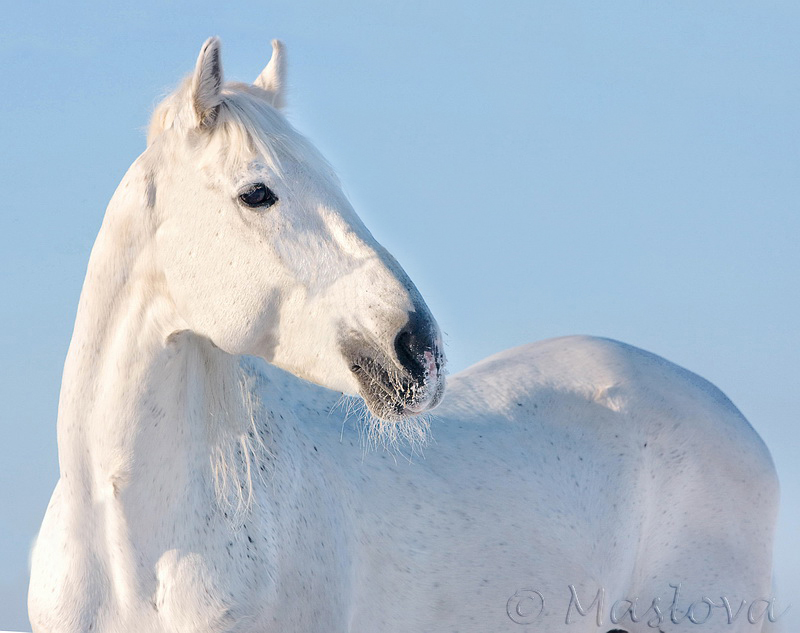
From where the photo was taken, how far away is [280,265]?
237 cm

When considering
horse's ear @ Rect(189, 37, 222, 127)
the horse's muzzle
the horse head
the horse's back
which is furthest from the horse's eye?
the horse's back

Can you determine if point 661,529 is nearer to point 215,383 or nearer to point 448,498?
point 448,498

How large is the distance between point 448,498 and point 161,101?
5.47ft

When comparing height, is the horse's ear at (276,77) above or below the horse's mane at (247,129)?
above

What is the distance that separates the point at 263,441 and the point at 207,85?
3.46 ft

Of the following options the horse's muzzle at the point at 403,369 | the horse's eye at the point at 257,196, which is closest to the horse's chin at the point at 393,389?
the horse's muzzle at the point at 403,369

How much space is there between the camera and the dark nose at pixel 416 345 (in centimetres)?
227

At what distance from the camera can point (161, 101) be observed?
2699 mm

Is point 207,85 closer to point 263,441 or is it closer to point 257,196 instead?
point 257,196

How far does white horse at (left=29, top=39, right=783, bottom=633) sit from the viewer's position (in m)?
2.37

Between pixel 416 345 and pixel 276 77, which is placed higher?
pixel 276 77

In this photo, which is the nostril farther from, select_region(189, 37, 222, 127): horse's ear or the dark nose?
select_region(189, 37, 222, 127): horse's ear

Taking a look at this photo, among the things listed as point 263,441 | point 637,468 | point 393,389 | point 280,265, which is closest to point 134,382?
point 263,441

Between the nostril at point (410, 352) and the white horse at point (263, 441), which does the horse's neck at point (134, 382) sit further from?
the nostril at point (410, 352)
